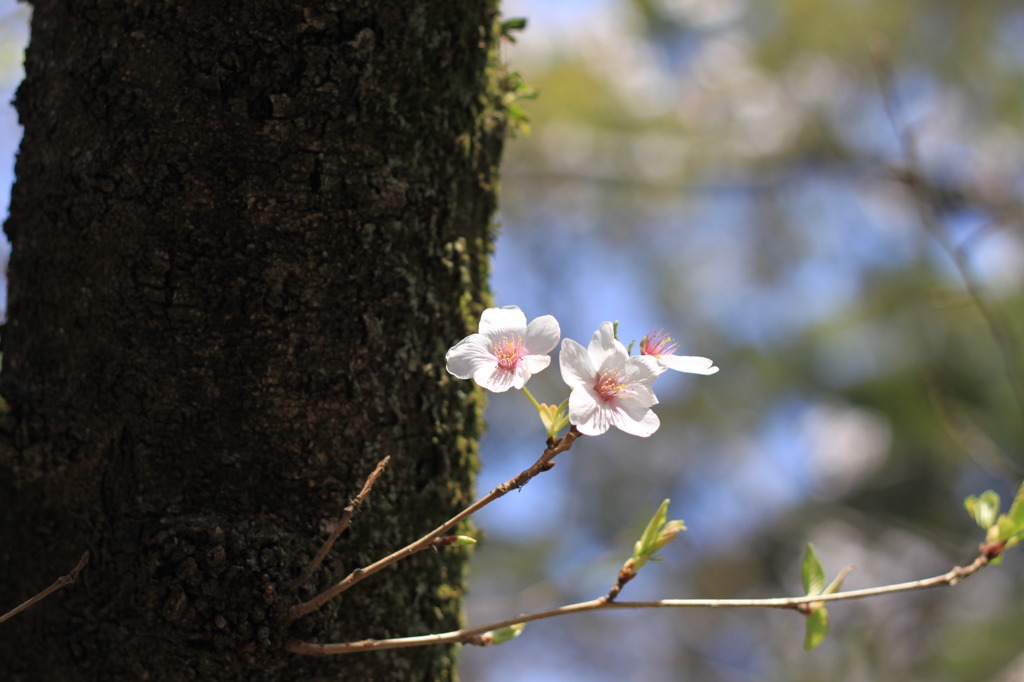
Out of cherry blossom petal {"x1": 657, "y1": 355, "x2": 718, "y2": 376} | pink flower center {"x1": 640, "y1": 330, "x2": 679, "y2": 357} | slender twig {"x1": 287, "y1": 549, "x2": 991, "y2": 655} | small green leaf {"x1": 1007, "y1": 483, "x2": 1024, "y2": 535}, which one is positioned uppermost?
pink flower center {"x1": 640, "y1": 330, "x2": 679, "y2": 357}

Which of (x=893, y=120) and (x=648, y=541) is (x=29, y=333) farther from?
(x=893, y=120)

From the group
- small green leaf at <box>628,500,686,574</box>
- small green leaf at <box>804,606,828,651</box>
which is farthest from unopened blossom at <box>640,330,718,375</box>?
small green leaf at <box>804,606,828,651</box>

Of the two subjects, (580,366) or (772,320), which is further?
(772,320)

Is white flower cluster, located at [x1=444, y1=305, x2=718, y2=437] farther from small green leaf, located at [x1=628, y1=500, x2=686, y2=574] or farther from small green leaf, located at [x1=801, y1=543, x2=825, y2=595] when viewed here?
small green leaf, located at [x1=801, y1=543, x2=825, y2=595]

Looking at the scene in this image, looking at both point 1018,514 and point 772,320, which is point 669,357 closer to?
point 1018,514

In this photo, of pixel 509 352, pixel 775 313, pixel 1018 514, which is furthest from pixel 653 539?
pixel 775 313
